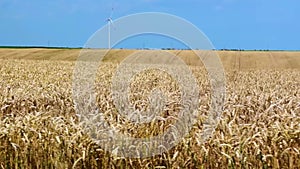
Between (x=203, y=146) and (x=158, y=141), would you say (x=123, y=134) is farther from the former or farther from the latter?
(x=203, y=146)

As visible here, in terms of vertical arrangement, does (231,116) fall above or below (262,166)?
above

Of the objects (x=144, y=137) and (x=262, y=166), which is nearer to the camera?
(x=262, y=166)

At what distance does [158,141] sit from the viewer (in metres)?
5.15

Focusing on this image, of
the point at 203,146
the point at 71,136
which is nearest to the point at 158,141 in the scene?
the point at 203,146

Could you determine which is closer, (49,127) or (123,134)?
(123,134)

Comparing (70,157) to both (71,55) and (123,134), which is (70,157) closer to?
(123,134)

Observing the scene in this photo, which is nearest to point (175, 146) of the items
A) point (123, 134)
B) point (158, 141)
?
point (158, 141)

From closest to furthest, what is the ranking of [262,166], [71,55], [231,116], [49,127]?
[262,166], [49,127], [231,116], [71,55]

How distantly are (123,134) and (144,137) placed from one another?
0.84 feet

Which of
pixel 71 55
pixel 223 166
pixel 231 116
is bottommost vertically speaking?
pixel 223 166

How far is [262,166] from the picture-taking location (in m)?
4.58

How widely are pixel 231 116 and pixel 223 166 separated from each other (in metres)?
1.87

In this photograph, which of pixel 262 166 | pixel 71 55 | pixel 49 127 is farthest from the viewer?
pixel 71 55

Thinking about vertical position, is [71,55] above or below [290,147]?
above
